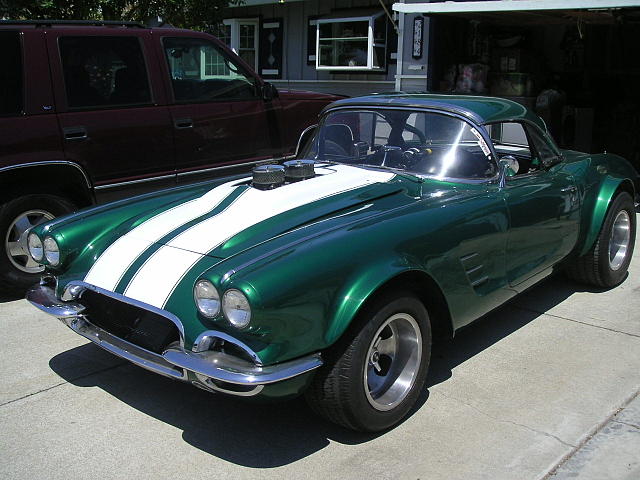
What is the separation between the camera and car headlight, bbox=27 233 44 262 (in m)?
3.69

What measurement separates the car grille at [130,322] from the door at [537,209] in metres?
1.97

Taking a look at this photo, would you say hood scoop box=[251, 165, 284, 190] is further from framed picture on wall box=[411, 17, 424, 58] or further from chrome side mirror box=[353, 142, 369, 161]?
framed picture on wall box=[411, 17, 424, 58]

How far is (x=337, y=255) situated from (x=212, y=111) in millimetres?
3569

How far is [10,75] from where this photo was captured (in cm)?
505

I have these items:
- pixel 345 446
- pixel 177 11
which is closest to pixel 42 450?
pixel 345 446

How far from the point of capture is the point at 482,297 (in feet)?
12.1

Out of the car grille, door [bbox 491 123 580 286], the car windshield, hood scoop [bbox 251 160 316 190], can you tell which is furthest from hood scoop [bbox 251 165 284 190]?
door [bbox 491 123 580 286]

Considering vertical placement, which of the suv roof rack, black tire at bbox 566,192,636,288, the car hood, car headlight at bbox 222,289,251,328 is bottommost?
black tire at bbox 566,192,636,288

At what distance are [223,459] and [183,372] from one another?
0.48 meters

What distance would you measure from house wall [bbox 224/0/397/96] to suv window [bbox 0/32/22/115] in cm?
707

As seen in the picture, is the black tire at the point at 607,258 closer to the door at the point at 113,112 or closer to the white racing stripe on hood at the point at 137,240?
the white racing stripe on hood at the point at 137,240

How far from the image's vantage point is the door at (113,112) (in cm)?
531

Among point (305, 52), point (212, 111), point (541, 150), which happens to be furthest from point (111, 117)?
point (305, 52)

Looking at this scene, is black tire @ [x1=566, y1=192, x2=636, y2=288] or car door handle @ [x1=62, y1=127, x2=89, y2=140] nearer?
black tire @ [x1=566, y1=192, x2=636, y2=288]
